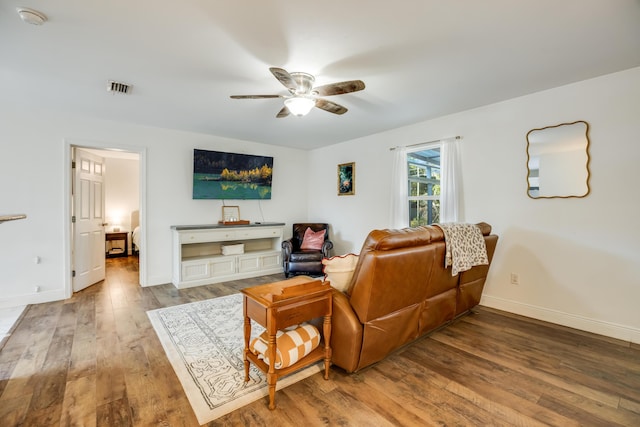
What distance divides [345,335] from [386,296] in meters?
0.39

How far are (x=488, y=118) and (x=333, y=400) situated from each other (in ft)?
11.4

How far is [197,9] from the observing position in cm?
174

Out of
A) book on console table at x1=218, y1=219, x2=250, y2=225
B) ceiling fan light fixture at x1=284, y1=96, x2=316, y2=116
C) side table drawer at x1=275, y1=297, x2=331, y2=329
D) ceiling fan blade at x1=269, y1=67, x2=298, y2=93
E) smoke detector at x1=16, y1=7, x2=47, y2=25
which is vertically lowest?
side table drawer at x1=275, y1=297, x2=331, y2=329

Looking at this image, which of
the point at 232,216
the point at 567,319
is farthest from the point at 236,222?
the point at 567,319

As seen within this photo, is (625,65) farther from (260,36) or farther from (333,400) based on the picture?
(333,400)

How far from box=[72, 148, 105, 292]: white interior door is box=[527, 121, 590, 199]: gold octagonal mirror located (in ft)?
18.9

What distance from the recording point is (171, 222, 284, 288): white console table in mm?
4270

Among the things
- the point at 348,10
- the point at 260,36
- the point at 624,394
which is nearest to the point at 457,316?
the point at 624,394

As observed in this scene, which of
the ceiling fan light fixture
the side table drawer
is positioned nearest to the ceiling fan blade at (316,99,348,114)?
the ceiling fan light fixture

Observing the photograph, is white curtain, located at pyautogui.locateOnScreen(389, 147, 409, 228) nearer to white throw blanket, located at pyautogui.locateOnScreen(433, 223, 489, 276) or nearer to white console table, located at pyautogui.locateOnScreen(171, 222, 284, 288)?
white throw blanket, located at pyautogui.locateOnScreen(433, 223, 489, 276)

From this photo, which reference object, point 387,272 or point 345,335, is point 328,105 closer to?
point 387,272

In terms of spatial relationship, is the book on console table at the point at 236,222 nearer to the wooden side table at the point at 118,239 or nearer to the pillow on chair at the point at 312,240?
the pillow on chair at the point at 312,240

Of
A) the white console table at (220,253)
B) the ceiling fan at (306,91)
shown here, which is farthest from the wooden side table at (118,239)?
the ceiling fan at (306,91)

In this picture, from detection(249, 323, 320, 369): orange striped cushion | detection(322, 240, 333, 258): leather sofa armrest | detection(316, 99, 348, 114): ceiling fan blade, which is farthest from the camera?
detection(322, 240, 333, 258): leather sofa armrest
